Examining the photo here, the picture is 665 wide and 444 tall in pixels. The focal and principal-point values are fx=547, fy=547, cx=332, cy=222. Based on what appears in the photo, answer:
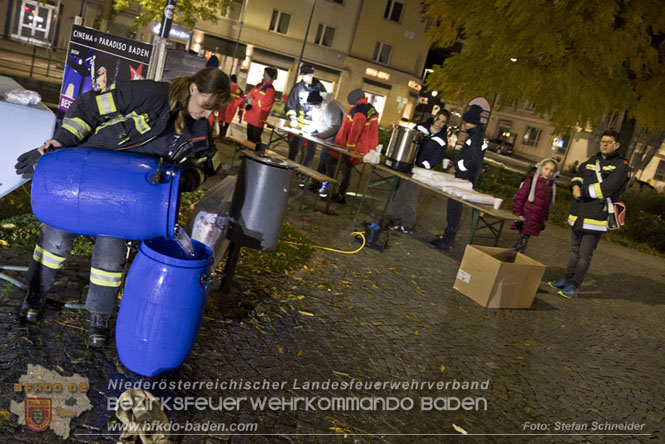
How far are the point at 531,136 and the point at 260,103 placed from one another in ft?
166

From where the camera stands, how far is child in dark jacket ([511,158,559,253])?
771 centimetres

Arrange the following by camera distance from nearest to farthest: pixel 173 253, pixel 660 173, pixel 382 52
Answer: pixel 173 253, pixel 382 52, pixel 660 173

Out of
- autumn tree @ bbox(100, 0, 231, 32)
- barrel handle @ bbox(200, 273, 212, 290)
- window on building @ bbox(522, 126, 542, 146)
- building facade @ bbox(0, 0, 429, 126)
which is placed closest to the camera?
barrel handle @ bbox(200, 273, 212, 290)

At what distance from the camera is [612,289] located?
8820mm

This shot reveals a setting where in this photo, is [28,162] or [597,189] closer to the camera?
[28,162]

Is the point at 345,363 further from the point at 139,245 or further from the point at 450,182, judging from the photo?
the point at 450,182

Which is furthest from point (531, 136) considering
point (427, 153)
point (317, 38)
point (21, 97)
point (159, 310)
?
point (159, 310)

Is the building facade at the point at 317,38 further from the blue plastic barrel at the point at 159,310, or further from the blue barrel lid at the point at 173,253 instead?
the blue plastic barrel at the point at 159,310

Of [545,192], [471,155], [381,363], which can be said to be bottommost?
[381,363]

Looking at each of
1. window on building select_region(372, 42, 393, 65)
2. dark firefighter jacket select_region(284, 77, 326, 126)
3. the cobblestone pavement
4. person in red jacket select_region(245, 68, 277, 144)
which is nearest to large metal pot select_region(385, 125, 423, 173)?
the cobblestone pavement

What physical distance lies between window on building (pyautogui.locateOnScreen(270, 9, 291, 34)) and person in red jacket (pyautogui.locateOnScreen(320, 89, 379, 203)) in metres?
30.4

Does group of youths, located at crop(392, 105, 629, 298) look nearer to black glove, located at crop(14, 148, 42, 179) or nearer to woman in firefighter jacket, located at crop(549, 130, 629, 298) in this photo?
woman in firefighter jacket, located at crop(549, 130, 629, 298)

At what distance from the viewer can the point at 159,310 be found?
10.2ft

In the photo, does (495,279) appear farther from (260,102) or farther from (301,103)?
(260,102)
